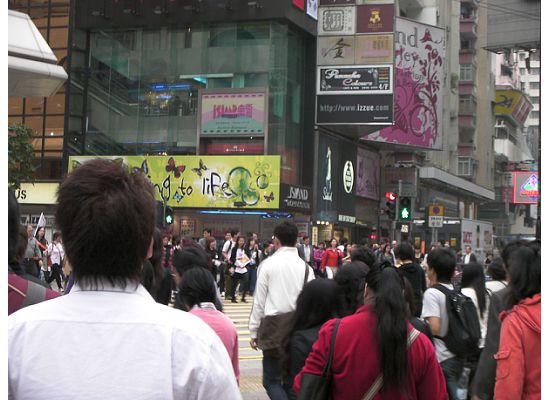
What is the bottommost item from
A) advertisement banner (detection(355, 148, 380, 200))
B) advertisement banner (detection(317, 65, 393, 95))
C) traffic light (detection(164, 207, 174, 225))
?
traffic light (detection(164, 207, 174, 225))

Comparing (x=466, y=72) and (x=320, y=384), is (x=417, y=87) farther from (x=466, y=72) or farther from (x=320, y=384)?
(x=320, y=384)

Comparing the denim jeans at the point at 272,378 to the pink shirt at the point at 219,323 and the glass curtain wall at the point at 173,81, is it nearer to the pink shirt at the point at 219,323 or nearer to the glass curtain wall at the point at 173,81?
the pink shirt at the point at 219,323

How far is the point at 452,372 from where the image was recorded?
643 centimetres

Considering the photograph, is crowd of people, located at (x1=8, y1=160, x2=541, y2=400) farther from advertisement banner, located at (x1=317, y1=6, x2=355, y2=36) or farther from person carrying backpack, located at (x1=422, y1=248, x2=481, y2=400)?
advertisement banner, located at (x1=317, y1=6, x2=355, y2=36)

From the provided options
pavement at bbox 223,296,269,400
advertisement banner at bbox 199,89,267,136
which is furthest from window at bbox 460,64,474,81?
pavement at bbox 223,296,269,400

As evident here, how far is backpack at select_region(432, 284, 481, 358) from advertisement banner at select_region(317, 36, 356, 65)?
1405 inches

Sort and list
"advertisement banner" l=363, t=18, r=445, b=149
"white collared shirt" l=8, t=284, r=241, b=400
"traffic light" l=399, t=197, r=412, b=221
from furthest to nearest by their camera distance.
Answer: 1. "advertisement banner" l=363, t=18, r=445, b=149
2. "traffic light" l=399, t=197, r=412, b=221
3. "white collared shirt" l=8, t=284, r=241, b=400

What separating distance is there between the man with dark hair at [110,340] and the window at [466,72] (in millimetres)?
70322

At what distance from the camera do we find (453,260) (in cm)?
684

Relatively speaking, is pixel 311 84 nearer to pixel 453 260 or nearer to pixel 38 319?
pixel 453 260

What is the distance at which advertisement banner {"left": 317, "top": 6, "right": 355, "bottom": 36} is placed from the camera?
137 feet

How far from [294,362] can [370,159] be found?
4711 centimetres

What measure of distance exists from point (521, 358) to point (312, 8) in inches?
1579
